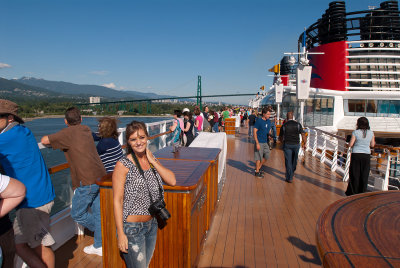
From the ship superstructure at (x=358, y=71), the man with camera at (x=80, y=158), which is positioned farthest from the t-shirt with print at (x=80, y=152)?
the ship superstructure at (x=358, y=71)

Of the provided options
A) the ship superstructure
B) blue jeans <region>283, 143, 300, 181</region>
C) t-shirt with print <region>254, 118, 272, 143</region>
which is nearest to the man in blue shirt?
t-shirt with print <region>254, 118, 272, 143</region>

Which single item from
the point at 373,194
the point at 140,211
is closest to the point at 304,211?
the point at 373,194

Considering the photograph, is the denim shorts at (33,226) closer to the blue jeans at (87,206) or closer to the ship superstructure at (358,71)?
the blue jeans at (87,206)

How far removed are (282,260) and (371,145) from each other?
2368 mm

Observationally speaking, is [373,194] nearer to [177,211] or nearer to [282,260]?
[282,260]

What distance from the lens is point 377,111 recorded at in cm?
1653

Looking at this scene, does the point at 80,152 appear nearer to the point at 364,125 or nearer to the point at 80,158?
the point at 80,158

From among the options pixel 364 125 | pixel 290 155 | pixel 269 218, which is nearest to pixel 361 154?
pixel 364 125

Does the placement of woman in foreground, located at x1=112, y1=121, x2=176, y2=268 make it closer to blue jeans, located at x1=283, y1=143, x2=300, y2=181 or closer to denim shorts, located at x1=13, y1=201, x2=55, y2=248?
denim shorts, located at x1=13, y1=201, x2=55, y2=248

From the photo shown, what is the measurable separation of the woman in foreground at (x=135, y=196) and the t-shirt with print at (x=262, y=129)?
3.80m

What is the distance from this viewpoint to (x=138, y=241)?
60.8 inches

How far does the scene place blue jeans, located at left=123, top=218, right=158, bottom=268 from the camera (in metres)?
A: 1.52

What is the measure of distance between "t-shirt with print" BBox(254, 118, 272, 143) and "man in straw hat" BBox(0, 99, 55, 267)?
3.97 meters

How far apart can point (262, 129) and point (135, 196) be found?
13.0ft
